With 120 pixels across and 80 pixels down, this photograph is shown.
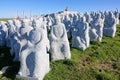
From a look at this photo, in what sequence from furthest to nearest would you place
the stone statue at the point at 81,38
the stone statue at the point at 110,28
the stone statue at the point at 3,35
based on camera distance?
1. the stone statue at the point at 110,28
2. the stone statue at the point at 3,35
3. the stone statue at the point at 81,38

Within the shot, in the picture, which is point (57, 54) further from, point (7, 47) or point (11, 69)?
point (7, 47)

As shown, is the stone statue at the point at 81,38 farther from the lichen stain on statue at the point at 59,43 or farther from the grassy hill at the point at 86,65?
the lichen stain on statue at the point at 59,43

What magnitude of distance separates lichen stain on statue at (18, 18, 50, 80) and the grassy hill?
59 centimetres

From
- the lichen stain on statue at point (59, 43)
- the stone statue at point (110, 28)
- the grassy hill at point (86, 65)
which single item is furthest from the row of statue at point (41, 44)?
the stone statue at point (110, 28)

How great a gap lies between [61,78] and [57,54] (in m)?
2.20

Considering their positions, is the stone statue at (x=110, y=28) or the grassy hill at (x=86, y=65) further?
the stone statue at (x=110, y=28)

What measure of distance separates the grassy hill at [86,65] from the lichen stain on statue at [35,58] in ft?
1.95

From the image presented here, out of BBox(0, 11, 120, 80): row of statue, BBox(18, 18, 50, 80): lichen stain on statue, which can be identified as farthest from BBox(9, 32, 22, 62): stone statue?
BBox(18, 18, 50, 80): lichen stain on statue

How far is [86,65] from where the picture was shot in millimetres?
15641

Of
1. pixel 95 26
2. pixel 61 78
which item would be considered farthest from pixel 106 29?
pixel 61 78

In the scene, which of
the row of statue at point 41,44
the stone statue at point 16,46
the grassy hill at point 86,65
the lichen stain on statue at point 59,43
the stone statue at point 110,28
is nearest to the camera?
the row of statue at point 41,44

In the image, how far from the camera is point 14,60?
16891 millimetres

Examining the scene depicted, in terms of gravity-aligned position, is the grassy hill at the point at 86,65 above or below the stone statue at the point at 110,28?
below

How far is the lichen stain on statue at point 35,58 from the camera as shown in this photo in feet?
43.5
